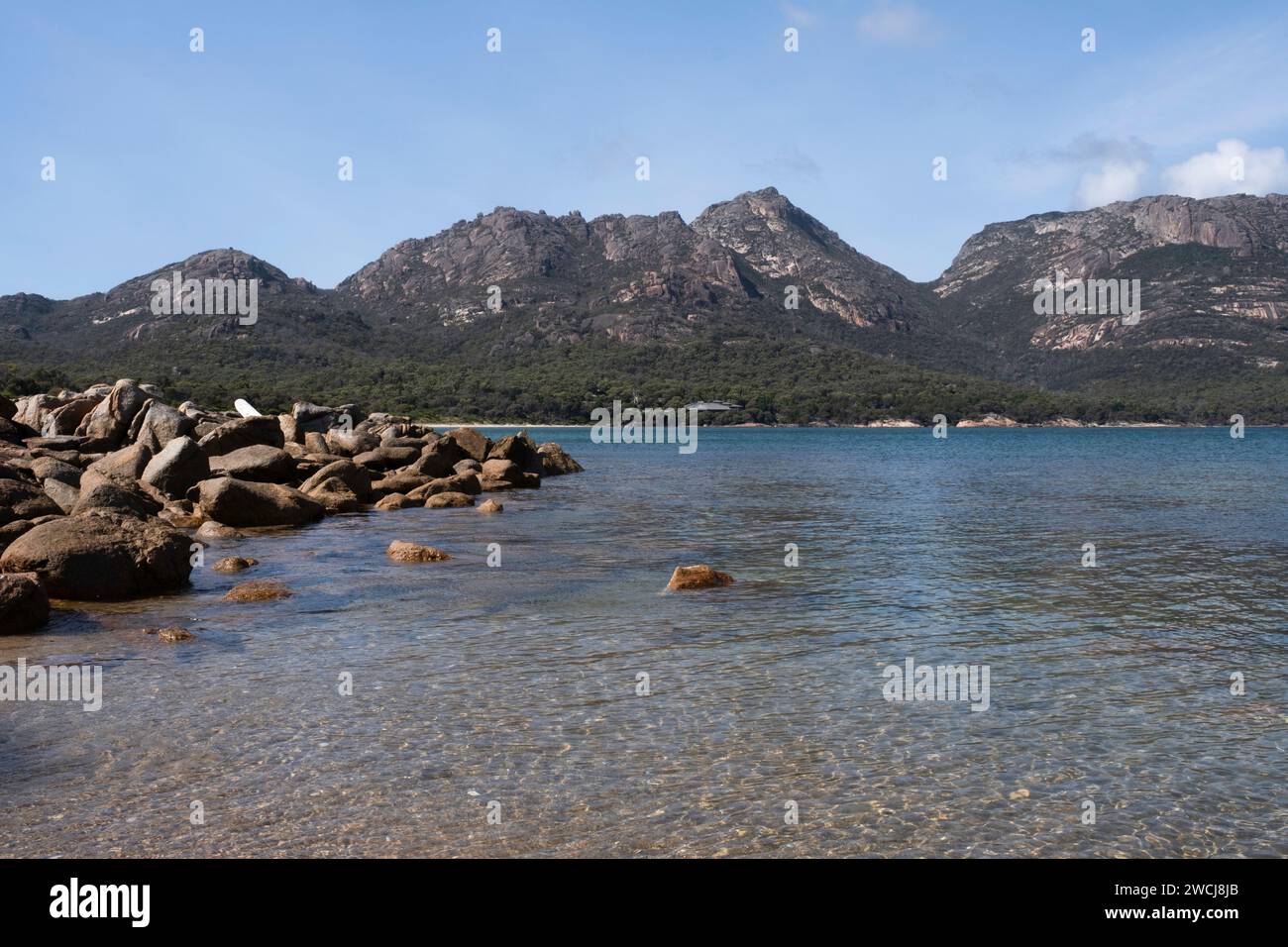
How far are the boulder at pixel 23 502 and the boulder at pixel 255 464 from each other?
28.6ft

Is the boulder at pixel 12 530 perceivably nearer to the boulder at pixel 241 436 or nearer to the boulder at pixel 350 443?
the boulder at pixel 241 436

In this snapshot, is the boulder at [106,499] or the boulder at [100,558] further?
the boulder at [106,499]

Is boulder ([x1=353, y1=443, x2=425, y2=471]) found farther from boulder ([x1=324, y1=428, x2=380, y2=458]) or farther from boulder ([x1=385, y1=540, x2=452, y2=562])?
boulder ([x1=385, y1=540, x2=452, y2=562])

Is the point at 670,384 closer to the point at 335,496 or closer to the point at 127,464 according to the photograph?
the point at 335,496

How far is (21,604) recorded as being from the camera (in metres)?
12.8

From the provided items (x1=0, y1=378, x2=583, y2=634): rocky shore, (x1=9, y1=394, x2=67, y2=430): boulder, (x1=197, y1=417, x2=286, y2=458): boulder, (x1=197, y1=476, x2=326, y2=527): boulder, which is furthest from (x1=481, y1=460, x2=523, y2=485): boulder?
(x1=9, y1=394, x2=67, y2=430): boulder

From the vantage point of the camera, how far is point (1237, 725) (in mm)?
8969

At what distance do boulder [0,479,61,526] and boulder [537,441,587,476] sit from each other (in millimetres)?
30329

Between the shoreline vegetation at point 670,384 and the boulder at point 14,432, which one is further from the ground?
the shoreline vegetation at point 670,384

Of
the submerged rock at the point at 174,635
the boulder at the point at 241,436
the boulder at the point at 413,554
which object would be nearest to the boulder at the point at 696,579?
the boulder at the point at 413,554

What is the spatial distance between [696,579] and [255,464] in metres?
16.8

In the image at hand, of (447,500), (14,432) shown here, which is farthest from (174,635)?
(14,432)

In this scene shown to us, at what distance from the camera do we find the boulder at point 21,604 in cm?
1268
